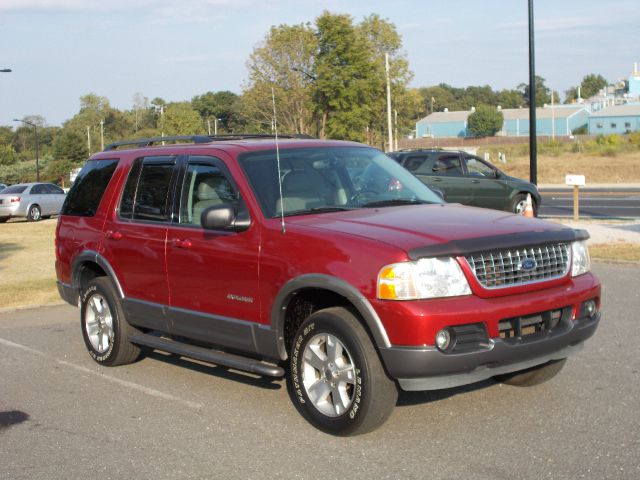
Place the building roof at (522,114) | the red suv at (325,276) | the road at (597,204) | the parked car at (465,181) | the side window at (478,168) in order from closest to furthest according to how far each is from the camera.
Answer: the red suv at (325,276) < the parked car at (465,181) < the side window at (478,168) < the road at (597,204) < the building roof at (522,114)

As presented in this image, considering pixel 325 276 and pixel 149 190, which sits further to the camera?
pixel 149 190

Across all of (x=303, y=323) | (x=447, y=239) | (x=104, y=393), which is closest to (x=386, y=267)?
(x=447, y=239)

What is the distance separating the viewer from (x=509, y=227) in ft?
19.3

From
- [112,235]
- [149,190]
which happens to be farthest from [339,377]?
[112,235]

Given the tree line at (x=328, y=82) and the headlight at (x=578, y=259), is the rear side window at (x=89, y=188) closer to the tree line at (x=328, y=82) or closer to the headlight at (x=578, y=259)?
the headlight at (x=578, y=259)

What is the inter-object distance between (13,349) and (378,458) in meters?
5.05

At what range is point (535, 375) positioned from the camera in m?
6.63

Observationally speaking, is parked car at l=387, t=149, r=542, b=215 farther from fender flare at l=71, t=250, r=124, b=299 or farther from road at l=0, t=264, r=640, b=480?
fender flare at l=71, t=250, r=124, b=299

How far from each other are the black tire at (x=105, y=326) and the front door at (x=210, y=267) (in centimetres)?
90

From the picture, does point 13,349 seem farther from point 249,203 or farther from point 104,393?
point 249,203

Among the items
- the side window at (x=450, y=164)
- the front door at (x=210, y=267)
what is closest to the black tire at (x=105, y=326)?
the front door at (x=210, y=267)

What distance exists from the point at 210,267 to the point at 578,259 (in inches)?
103

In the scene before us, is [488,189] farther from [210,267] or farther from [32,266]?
[210,267]

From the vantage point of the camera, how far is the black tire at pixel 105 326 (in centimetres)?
778
